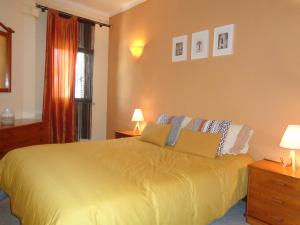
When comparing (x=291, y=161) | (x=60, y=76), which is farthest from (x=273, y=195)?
(x=60, y=76)

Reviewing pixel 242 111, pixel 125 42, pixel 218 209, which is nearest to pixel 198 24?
pixel 242 111

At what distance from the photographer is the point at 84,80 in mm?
4629

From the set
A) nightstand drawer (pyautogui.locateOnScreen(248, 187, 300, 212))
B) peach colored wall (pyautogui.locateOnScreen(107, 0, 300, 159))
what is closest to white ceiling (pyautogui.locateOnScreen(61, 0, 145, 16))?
peach colored wall (pyautogui.locateOnScreen(107, 0, 300, 159))

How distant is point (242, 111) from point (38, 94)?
328 cm

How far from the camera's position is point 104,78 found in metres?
4.96

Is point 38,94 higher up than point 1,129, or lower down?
higher up

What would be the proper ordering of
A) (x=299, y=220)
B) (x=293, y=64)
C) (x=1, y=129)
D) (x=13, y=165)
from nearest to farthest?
(x=299, y=220) < (x=13, y=165) < (x=293, y=64) < (x=1, y=129)

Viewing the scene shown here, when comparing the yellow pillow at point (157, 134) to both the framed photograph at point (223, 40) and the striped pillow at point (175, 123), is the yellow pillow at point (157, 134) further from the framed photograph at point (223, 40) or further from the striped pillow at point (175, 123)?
the framed photograph at point (223, 40)

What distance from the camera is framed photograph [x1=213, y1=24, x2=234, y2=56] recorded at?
112 inches

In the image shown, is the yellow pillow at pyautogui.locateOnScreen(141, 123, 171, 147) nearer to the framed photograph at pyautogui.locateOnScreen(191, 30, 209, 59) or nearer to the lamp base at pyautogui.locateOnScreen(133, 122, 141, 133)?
the lamp base at pyautogui.locateOnScreen(133, 122, 141, 133)

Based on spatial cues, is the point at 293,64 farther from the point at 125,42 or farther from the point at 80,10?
the point at 80,10

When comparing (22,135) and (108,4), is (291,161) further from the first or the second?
(108,4)

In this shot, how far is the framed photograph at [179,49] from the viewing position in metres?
3.40

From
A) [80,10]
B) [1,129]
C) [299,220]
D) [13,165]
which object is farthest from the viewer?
[80,10]
